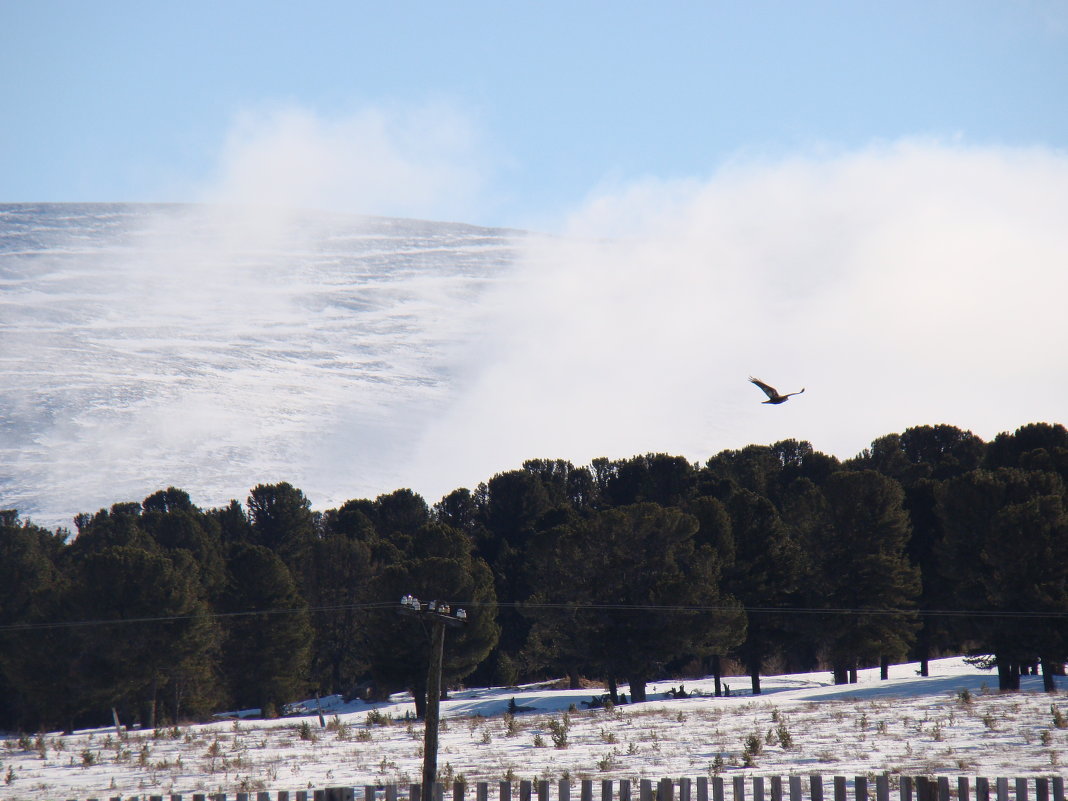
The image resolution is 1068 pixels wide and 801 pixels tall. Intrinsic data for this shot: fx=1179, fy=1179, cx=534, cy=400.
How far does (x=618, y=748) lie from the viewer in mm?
33562

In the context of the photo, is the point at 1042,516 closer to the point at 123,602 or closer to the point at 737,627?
the point at 737,627

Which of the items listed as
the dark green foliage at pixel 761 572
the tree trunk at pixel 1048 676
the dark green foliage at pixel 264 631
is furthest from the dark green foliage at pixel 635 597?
the dark green foliage at pixel 264 631

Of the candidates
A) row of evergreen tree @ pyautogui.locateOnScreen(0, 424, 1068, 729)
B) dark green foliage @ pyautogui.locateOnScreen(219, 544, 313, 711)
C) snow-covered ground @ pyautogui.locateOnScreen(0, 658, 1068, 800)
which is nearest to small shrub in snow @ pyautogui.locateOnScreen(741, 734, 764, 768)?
snow-covered ground @ pyautogui.locateOnScreen(0, 658, 1068, 800)

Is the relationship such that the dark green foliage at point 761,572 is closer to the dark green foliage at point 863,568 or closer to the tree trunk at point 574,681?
the dark green foliage at point 863,568

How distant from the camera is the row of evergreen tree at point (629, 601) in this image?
58.2 meters

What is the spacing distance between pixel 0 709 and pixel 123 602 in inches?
1016

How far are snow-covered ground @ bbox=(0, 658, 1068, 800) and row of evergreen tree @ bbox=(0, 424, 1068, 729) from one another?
23.5 ft

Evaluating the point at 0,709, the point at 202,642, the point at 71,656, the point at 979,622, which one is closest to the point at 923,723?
the point at 979,622

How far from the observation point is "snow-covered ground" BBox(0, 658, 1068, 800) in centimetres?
2739

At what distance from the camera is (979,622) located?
55.7 metres

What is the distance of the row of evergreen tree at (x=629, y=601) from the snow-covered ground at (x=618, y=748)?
23.5 ft

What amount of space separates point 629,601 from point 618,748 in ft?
111

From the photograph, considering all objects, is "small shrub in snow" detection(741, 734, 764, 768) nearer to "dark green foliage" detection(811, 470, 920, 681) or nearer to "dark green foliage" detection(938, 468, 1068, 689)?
"dark green foliage" detection(938, 468, 1068, 689)

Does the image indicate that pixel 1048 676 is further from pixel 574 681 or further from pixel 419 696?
pixel 574 681
